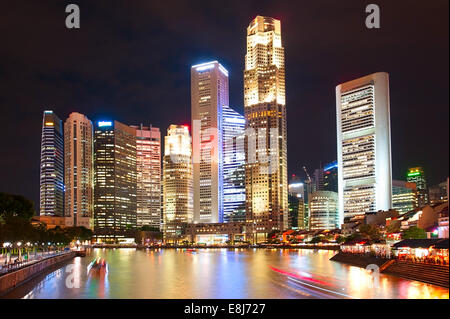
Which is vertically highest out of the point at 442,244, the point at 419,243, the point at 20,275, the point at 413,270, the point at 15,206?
the point at 15,206

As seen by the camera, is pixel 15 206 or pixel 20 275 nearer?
pixel 20 275

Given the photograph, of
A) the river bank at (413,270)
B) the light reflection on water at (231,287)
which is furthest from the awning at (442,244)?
the light reflection on water at (231,287)

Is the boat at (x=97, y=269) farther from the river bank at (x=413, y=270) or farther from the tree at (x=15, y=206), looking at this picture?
the river bank at (x=413, y=270)

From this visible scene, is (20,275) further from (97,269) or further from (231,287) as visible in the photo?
(97,269)

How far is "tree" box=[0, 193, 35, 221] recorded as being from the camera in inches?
2808

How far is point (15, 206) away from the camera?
72.7 meters

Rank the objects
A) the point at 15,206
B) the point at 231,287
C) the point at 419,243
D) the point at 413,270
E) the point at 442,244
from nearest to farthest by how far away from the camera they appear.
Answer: the point at 231,287
the point at 442,244
the point at 413,270
the point at 419,243
the point at 15,206

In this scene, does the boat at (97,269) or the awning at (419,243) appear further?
the boat at (97,269)

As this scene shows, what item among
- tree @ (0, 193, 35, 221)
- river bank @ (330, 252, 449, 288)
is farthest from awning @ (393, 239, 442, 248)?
tree @ (0, 193, 35, 221)

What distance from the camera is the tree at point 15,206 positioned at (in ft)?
234

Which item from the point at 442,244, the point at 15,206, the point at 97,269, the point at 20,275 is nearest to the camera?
the point at 20,275

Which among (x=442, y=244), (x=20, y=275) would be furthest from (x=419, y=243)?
(x=20, y=275)

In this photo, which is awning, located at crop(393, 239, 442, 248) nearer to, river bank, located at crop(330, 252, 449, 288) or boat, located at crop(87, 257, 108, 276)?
river bank, located at crop(330, 252, 449, 288)
